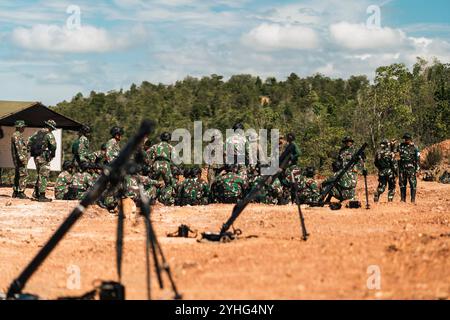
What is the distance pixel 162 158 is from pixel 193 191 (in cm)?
111

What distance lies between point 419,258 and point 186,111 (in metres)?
55.7

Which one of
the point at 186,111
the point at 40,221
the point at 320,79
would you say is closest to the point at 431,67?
the point at 186,111

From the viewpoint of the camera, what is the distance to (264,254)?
888cm

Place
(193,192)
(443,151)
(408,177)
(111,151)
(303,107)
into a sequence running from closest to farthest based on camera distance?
(111,151)
(193,192)
(408,177)
(443,151)
(303,107)

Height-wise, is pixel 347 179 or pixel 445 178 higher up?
pixel 347 179

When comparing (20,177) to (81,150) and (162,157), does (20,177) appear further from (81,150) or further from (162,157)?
(162,157)

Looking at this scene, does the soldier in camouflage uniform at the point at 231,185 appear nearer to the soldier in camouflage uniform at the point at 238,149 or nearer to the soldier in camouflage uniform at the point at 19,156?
the soldier in camouflage uniform at the point at 238,149

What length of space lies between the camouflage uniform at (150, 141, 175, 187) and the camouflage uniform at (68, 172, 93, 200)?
1698 mm

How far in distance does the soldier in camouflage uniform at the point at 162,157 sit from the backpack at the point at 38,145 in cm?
264

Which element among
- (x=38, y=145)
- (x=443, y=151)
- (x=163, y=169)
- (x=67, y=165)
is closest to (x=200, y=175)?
(x=163, y=169)

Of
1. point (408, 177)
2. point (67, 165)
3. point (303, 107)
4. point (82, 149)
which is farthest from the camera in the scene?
point (303, 107)

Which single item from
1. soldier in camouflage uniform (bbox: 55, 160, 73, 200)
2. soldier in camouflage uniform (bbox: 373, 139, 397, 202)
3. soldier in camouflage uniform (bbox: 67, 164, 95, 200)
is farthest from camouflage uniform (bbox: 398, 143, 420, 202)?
soldier in camouflage uniform (bbox: 55, 160, 73, 200)

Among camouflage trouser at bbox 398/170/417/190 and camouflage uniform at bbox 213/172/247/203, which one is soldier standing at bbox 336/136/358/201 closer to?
camouflage trouser at bbox 398/170/417/190
